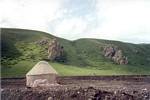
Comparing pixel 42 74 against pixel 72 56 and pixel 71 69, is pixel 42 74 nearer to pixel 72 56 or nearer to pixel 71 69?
pixel 71 69

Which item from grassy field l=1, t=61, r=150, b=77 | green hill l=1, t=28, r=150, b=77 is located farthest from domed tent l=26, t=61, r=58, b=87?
green hill l=1, t=28, r=150, b=77

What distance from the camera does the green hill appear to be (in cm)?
11906

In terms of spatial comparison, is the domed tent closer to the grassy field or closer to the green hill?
the grassy field

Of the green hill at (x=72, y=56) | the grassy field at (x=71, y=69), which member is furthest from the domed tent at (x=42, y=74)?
the green hill at (x=72, y=56)

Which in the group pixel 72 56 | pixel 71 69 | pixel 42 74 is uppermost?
pixel 72 56

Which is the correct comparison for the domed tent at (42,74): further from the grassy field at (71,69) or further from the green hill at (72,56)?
the green hill at (72,56)

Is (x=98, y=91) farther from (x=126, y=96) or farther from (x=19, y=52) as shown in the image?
(x=19, y=52)

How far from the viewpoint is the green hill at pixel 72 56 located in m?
119

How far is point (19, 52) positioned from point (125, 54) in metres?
44.6

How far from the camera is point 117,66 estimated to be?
143250 millimetres

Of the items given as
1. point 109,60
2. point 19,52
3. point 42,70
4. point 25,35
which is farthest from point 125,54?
point 42,70

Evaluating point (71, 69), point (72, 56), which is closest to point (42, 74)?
point (71, 69)

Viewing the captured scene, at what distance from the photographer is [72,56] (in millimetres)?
151250

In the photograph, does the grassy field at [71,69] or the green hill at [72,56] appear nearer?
the grassy field at [71,69]
